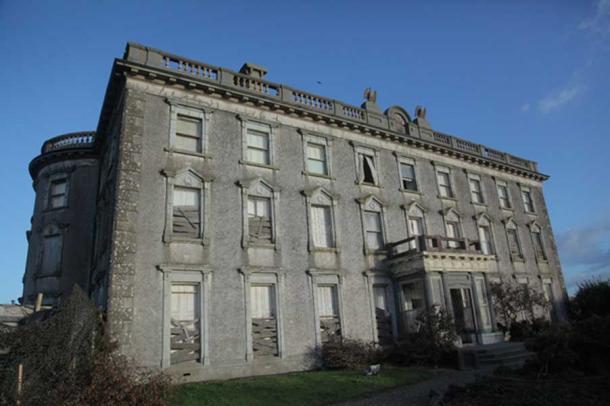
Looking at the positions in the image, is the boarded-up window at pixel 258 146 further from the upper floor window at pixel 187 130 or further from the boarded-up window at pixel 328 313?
the boarded-up window at pixel 328 313

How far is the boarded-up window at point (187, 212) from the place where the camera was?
1538 cm

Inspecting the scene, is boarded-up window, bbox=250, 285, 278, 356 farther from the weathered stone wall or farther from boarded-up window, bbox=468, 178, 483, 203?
boarded-up window, bbox=468, 178, 483, 203

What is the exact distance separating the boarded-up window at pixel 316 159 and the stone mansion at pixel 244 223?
0.07m

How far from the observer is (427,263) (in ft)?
59.8

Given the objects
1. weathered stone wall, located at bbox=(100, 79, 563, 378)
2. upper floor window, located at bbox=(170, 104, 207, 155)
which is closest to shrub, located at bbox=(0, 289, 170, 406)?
weathered stone wall, located at bbox=(100, 79, 563, 378)

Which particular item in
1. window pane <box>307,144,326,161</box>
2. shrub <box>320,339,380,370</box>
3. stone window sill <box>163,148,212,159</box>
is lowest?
shrub <box>320,339,380,370</box>

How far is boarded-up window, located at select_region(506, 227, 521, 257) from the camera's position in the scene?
26159 mm

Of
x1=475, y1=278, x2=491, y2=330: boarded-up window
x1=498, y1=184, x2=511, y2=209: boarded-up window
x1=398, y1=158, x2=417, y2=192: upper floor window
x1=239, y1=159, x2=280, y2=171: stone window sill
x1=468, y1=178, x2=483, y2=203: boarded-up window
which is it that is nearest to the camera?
x1=239, y1=159, x2=280, y2=171: stone window sill

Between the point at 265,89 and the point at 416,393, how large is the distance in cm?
1391

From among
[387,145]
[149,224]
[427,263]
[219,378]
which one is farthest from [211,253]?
[387,145]

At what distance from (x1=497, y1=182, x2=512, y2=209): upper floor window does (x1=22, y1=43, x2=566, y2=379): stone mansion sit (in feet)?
13.4

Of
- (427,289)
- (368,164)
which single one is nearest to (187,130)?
(368,164)

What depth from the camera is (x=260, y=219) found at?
17.1 metres

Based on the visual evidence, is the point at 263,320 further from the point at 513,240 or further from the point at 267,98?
the point at 513,240
